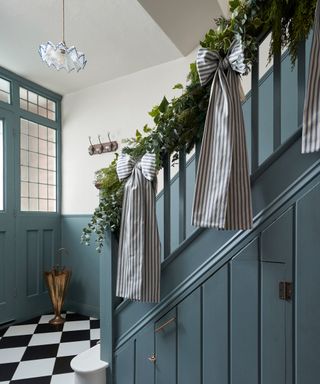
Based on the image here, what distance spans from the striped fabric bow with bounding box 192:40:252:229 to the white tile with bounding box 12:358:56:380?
181 centimetres

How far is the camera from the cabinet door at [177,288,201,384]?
1386 mm

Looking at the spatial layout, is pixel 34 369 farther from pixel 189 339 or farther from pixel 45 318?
pixel 189 339

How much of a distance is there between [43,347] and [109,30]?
9.25 feet

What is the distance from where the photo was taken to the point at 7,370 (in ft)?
7.04

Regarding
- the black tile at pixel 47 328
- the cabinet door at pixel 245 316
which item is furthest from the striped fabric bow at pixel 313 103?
the black tile at pixel 47 328

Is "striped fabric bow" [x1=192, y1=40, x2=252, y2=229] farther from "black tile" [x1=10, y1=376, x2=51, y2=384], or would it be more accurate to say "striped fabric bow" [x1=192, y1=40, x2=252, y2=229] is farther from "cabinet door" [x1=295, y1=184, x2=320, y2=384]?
"black tile" [x1=10, y1=376, x2=51, y2=384]

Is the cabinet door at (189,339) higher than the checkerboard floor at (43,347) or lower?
higher

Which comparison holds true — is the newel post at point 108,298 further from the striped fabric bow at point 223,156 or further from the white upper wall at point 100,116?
the white upper wall at point 100,116

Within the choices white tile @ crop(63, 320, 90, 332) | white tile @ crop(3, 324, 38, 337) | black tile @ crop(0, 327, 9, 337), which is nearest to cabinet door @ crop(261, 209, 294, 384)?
white tile @ crop(63, 320, 90, 332)

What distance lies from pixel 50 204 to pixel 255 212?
289 centimetres

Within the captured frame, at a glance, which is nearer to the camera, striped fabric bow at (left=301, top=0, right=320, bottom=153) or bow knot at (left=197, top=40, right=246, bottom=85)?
striped fabric bow at (left=301, top=0, right=320, bottom=153)

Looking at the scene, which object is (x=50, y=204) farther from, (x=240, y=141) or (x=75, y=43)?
(x=240, y=141)

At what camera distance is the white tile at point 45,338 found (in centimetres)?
259

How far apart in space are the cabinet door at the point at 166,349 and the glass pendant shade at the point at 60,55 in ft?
5.68
